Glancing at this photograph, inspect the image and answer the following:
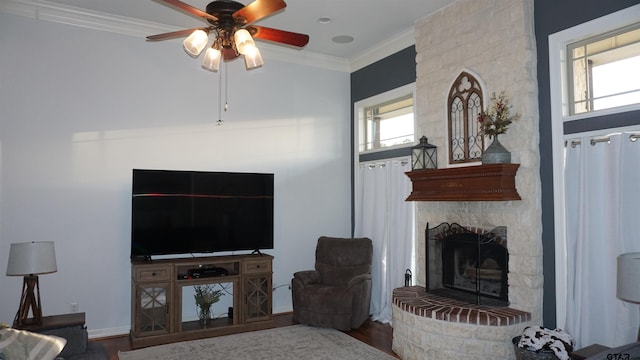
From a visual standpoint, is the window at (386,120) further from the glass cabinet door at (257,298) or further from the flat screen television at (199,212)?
the glass cabinet door at (257,298)

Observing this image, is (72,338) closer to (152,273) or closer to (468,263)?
(152,273)

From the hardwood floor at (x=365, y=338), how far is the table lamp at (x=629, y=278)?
7.14ft

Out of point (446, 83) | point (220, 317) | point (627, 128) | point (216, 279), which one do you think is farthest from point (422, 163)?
point (220, 317)

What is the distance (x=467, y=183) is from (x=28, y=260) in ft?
12.1

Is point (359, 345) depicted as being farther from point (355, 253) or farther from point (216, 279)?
point (216, 279)

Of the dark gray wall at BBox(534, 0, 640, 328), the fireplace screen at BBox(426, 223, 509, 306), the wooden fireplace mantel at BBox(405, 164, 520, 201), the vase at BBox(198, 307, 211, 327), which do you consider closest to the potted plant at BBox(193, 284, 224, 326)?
the vase at BBox(198, 307, 211, 327)

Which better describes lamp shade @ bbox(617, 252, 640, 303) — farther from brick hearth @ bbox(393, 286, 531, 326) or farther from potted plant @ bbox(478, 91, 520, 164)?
potted plant @ bbox(478, 91, 520, 164)

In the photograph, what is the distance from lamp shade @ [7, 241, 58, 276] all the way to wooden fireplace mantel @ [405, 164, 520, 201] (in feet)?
11.1

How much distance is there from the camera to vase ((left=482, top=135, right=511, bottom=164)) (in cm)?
388

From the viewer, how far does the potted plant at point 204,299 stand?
5.00m

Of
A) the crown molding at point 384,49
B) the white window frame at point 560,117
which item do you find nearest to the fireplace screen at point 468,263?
the white window frame at point 560,117

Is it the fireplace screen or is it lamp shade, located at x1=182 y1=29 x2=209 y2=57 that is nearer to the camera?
lamp shade, located at x1=182 y1=29 x2=209 y2=57

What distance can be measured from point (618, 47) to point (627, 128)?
69 cm

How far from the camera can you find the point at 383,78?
579 centimetres
